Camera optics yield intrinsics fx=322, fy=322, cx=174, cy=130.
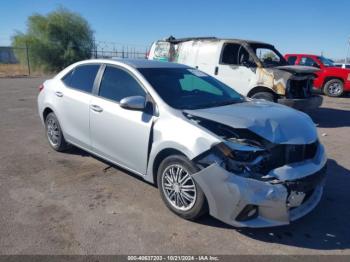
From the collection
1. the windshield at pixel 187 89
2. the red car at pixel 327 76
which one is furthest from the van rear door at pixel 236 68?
the red car at pixel 327 76

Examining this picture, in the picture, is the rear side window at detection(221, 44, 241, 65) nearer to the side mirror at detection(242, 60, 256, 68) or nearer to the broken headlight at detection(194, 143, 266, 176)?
the side mirror at detection(242, 60, 256, 68)

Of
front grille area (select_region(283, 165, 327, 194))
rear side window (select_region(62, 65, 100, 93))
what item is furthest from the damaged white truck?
front grille area (select_region(283, 165, 327, 194))

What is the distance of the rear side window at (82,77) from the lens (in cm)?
477

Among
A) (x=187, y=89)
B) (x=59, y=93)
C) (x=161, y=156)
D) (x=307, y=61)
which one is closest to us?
(x=161, y=156)

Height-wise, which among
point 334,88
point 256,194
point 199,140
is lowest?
point 334,88

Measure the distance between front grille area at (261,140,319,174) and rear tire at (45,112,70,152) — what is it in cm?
362

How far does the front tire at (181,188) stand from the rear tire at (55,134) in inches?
98.8

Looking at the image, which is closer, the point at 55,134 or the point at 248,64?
the point at 55,134

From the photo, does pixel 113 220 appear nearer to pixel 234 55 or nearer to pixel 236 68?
pixel 236 68

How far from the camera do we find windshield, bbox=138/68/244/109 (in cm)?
395

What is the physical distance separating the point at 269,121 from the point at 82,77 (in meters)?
3.00

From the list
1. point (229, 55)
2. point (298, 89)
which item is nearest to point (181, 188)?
point (298, 89)

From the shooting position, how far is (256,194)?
2975mm

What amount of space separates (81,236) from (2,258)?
2.29 ft
